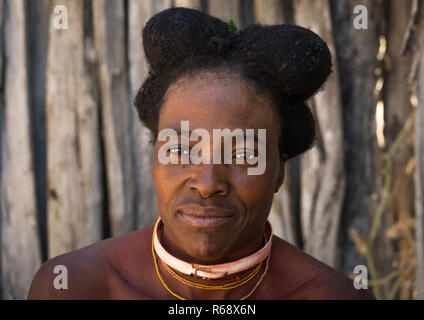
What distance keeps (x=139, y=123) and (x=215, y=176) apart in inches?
58.8

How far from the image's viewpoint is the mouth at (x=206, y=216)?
1.86 m

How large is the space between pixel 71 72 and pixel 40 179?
654 mm

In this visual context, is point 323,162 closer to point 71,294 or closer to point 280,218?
point 280,218

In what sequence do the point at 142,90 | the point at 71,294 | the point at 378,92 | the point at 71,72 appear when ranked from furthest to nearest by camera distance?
the point at 378,92 < the point at 71,72 < the point at 142,90 < the point at 71,294

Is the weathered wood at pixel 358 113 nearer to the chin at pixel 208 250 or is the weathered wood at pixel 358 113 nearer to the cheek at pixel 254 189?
the cheek at pixel 254 189

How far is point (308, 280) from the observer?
2180 mm

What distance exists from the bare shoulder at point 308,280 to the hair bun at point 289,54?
2.06 ft

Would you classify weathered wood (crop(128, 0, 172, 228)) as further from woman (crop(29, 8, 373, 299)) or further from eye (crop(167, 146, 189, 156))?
eye (crop(167, 146, 189, 156))

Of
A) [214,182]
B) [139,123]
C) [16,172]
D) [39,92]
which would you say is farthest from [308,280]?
[39,92]

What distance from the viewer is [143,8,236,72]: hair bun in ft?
6.60

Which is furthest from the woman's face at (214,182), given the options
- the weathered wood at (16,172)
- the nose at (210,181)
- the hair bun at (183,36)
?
the weathered wood at (16,172)
